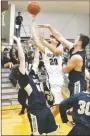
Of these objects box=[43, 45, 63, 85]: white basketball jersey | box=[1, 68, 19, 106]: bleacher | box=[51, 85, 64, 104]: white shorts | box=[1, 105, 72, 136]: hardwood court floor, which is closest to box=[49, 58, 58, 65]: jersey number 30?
box=[43, 45, 63, 85]: white basketball jersey

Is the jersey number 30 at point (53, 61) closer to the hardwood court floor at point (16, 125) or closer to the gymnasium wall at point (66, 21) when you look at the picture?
the hardwood court floor at point (16, 125)

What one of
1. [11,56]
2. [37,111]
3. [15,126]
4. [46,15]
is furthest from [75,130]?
[46,15]

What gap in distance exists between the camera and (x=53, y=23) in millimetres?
14422

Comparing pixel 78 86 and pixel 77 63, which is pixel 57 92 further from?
pixel 77 63

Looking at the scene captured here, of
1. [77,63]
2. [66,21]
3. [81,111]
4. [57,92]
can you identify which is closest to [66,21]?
[66,21]

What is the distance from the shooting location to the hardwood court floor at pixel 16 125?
4.87 m

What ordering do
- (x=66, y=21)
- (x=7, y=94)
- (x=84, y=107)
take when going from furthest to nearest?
(x=66, y=21)
(x=7, y=94)
(x=84, y=107)

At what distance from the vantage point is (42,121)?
3.63m

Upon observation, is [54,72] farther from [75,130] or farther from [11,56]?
[11,56]

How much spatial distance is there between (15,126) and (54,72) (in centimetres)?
126

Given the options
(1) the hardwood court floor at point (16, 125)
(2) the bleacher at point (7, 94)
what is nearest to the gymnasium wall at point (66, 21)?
(2) the bleacher at point (7, 94)

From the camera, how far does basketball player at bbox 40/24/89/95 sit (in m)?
3.97

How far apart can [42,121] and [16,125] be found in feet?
6.00

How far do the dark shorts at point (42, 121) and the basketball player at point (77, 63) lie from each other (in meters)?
0.69
